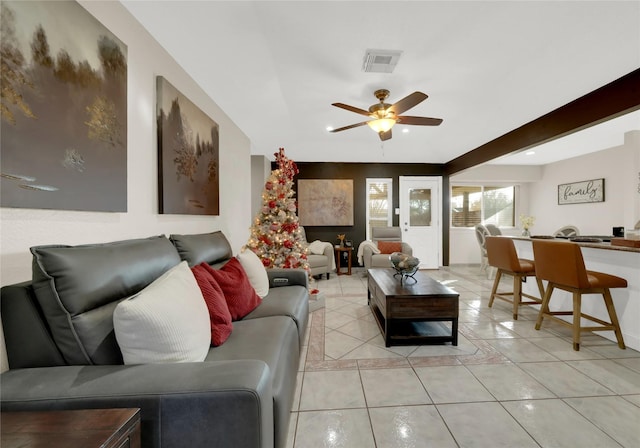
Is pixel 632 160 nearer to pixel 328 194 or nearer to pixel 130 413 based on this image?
pixel 328 194

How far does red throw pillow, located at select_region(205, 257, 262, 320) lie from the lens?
184 cm

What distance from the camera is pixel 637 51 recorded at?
2113mm

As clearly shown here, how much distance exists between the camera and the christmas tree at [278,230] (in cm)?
349

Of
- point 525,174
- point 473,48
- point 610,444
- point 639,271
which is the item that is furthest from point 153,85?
point 525,174

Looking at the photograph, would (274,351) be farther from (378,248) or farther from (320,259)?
(378,248)

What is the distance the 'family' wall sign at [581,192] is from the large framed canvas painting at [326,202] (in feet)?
14.9

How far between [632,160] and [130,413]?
6126 millimetres

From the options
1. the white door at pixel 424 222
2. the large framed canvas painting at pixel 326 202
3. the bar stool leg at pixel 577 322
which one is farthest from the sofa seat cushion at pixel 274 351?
the white door at pixel 424 222

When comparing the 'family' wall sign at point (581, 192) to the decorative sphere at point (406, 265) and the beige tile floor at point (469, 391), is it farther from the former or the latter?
the decorative sphere at point (406, 265)

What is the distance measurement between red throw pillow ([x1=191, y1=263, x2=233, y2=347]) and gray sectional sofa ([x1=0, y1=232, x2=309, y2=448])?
0.97ft

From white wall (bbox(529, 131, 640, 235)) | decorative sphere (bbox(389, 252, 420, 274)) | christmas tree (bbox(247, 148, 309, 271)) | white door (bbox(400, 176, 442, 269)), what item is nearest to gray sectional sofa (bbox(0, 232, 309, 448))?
A: decorative sphere (bbox(389, 252, 420, 274))

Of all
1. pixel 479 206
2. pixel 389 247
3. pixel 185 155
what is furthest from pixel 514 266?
pixel 479 206

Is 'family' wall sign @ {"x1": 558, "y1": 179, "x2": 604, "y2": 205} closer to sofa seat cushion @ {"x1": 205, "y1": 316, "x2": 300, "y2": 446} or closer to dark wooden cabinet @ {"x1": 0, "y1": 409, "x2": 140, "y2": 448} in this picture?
sofa seat cushion @ {"x1": 205, "y1": 316, "x2": 300, "y2": 446}

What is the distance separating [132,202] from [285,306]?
49.0 inches
